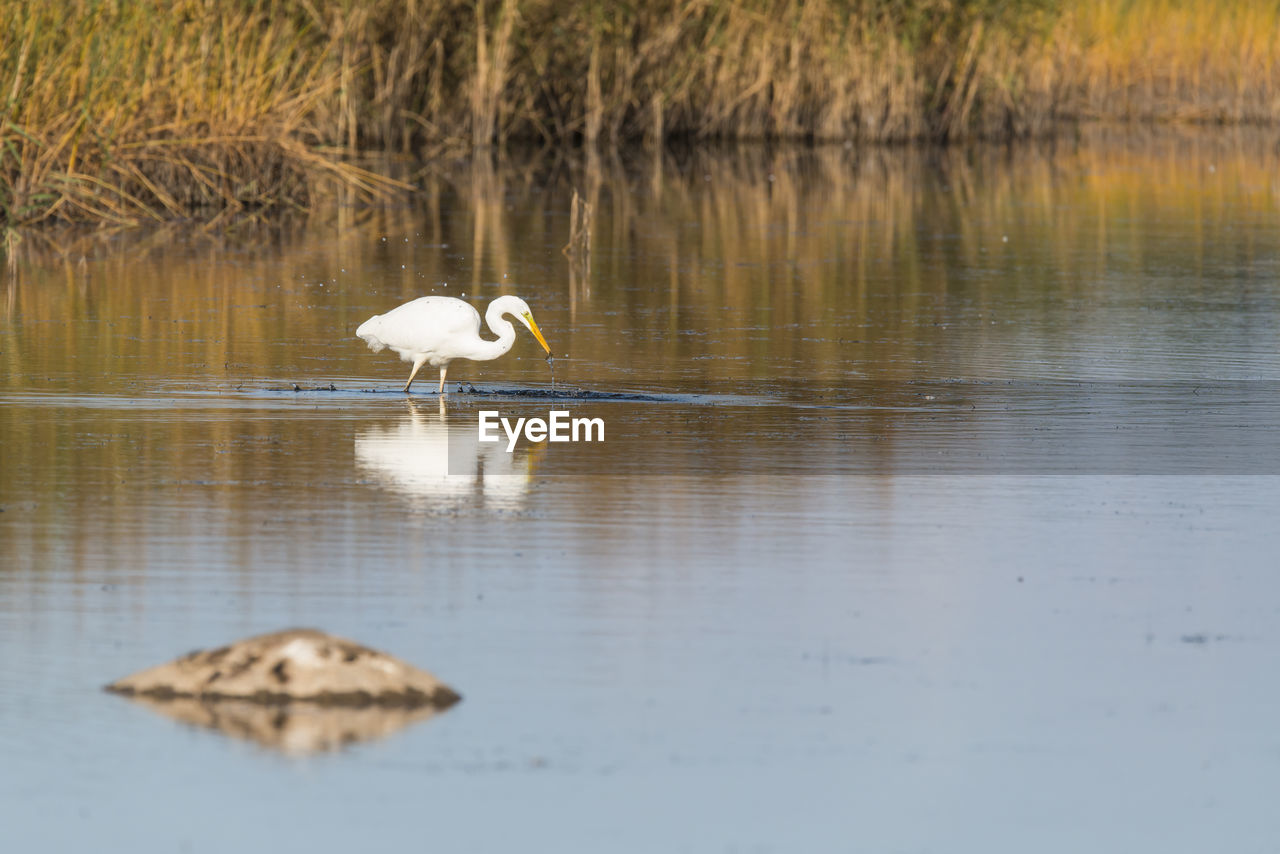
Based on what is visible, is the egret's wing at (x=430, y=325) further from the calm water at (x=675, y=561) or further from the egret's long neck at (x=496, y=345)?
the calm water at (x=675, y=561)

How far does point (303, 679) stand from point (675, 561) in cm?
182

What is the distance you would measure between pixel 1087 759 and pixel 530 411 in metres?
5.22

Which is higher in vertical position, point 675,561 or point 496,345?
point 496,345

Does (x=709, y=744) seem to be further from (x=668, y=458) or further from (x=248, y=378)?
(x=248, y=378)

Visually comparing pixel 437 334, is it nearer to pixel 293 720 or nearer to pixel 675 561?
pixel 675 561

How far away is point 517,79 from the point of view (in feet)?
99.9

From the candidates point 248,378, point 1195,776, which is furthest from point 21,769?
point 248,378

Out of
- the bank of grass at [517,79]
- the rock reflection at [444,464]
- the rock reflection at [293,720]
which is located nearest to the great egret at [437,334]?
the rock reflection at [444,464]

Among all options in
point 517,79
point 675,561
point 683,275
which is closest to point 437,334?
point 675,561

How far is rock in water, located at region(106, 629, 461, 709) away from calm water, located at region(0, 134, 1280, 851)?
0.11 metres

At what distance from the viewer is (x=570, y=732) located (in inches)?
202

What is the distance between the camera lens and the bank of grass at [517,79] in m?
18.1

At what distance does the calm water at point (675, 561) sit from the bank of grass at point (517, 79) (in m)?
3.36

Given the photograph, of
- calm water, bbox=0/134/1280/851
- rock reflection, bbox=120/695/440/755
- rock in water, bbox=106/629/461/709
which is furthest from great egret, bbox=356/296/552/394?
rock reflection, bbox=120/695/440/755
